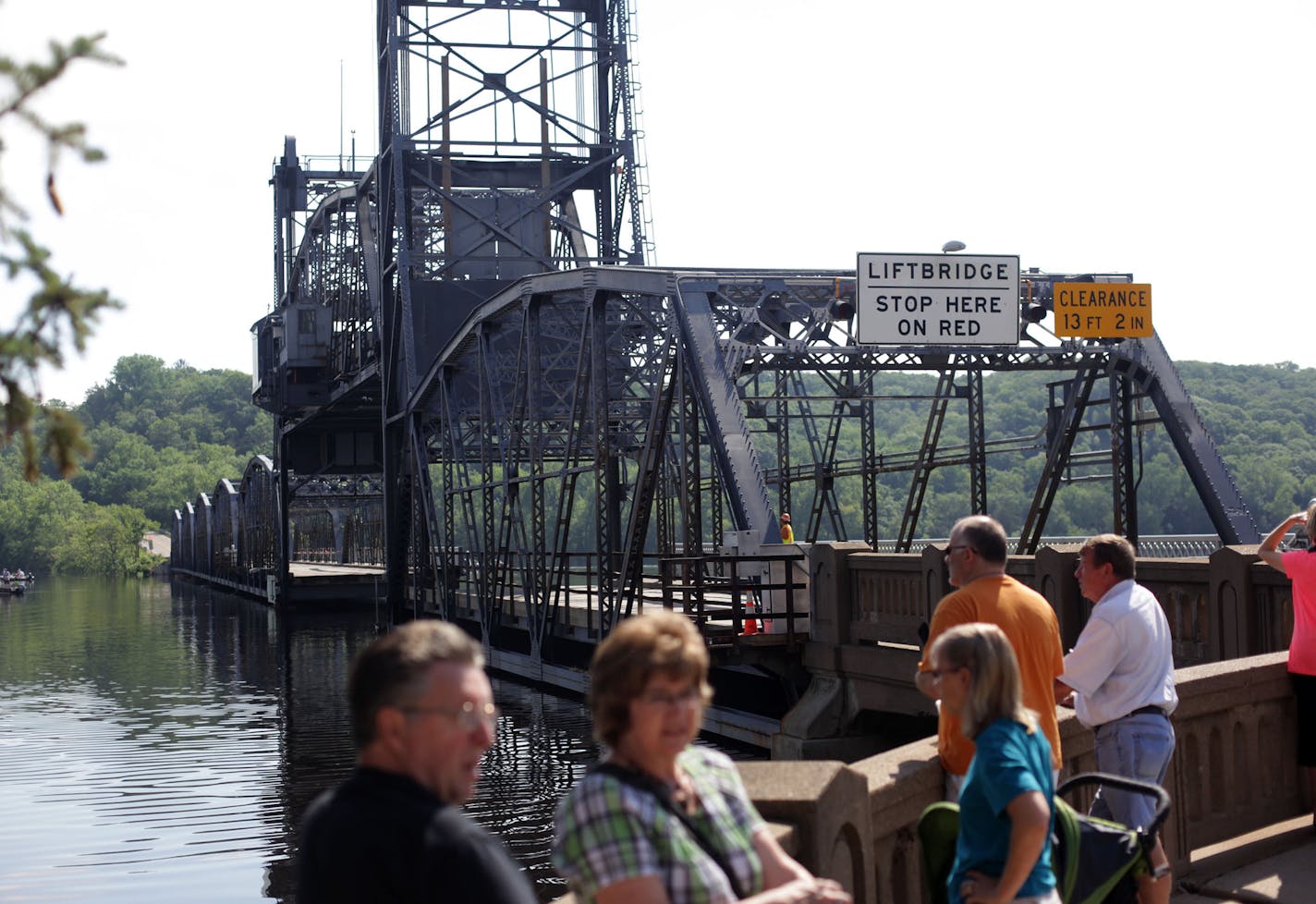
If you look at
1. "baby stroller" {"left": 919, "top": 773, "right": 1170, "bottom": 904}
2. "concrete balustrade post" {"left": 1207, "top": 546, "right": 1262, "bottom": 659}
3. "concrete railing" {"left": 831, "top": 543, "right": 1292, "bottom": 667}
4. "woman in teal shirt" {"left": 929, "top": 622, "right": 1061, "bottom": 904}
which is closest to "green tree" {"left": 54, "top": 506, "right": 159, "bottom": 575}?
"concrete railing" {"left": 831, "top": 543, "right": 1292, "bottom": 667}

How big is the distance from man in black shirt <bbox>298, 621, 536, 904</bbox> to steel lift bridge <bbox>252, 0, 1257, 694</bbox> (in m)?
16.9

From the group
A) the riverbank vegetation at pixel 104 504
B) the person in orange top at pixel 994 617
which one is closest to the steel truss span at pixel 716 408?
the person in orange top at pixel 994 617

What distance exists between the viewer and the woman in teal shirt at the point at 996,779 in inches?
184

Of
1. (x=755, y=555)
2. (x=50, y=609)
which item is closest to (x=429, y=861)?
(x=755, y=555)

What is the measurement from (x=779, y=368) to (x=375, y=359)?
80.1 ft

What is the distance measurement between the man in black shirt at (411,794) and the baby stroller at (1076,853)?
2193 millimetres

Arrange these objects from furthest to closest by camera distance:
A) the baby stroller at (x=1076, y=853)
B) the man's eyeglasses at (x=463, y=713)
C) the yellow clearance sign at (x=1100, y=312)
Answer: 1. the yellow clearance sign at (x=1100, y=312)
2. the baby stroller at (x=1076, y=853)
3. the man's eyeglasses at (x=463, y=713)

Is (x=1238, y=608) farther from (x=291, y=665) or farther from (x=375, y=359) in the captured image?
(x=375, y=359)

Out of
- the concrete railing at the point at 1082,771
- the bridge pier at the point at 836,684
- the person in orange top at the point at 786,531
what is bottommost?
the bridge pier at the point at 836,684

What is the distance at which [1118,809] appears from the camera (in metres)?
6.55

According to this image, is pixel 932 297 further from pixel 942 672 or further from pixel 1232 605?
pixel 942 672

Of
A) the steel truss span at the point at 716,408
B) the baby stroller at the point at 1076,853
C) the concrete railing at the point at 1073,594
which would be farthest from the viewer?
the steel truss span at the point at 716,408

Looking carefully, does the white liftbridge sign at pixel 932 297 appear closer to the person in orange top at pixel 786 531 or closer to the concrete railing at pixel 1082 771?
the person in orange top at pixel 786 531

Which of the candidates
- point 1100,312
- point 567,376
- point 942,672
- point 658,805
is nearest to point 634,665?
point 658,805
